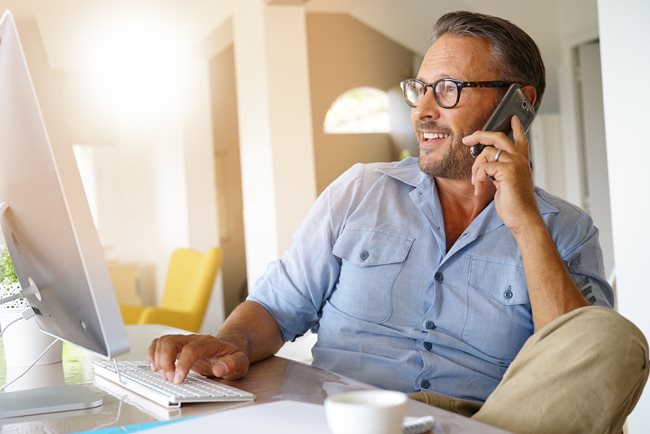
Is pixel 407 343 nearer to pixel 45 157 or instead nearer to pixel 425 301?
pixel 425 301

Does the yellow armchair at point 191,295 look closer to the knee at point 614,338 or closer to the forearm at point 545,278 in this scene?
the forearm at point 545,278

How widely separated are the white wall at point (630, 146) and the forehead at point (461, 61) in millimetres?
695

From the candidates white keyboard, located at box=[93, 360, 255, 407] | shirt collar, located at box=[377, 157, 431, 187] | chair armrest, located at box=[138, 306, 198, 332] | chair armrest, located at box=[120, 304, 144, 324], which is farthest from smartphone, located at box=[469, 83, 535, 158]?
chair armrest, located at box=[120, 304, 144, 324]

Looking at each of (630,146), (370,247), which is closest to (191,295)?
(630,146)

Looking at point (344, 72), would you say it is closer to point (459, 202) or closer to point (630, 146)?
point (630, 146)

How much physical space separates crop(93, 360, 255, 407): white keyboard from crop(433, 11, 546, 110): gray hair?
1.00 metres

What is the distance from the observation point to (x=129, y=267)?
7727mm

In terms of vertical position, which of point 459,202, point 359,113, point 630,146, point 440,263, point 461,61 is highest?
point 359,113

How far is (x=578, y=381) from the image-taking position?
910mm

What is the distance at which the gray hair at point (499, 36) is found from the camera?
1.79 meters

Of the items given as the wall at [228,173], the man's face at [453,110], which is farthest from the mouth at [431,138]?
the wall at [228,173]

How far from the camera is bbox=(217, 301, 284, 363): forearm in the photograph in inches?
55.8

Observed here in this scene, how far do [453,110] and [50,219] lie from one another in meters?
1.02

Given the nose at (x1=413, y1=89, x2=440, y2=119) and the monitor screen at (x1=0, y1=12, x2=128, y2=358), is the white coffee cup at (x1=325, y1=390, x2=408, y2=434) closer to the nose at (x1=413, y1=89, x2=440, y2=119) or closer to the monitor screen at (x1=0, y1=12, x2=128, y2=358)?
the monitor screen at (x1=0, y1=12, x2=128, y2=358)
